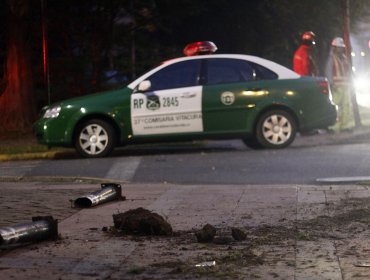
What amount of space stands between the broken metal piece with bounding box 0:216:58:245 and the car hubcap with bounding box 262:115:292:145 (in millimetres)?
8152

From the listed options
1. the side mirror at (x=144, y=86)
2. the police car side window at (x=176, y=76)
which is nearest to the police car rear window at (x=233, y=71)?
the police car side window at (x=176, y=76)

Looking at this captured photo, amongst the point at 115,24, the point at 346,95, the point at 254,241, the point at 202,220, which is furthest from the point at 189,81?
the point at 115,24

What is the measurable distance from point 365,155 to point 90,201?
18.9ft

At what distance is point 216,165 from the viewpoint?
13820 millimetres

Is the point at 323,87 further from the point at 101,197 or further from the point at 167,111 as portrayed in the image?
the point at 101,197

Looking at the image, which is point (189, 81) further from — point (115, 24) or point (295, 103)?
point (115, 24)

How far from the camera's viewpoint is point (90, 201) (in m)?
9.68

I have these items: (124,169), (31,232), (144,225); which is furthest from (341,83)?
(31,232)

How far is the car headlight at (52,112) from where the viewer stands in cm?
1551

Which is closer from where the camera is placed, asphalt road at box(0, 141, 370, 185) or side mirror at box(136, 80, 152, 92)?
asphalt road at box(0, 141, 370, 185)

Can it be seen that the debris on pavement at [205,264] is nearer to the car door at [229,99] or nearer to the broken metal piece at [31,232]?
the broken metal piece at [31,232]

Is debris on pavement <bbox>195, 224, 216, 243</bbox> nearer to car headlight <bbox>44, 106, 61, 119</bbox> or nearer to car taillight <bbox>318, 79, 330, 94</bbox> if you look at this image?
car headlight <bbox>44, 106, 61, 119</bbox>

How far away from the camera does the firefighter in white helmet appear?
19.4 meters

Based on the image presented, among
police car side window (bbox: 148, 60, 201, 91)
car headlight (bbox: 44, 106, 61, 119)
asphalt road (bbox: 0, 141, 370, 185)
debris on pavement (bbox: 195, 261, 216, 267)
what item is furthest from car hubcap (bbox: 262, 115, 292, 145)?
debris on pavement (bbox: 195, 261, 216, 267)
